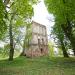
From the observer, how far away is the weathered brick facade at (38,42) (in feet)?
146

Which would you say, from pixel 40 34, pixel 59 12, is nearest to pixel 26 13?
pixel 59 12

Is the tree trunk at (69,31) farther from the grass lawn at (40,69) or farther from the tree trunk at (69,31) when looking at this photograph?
the grass lawn at (40,69)

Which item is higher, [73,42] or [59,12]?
[59,12]

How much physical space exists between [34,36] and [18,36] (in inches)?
365

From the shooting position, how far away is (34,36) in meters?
45.9

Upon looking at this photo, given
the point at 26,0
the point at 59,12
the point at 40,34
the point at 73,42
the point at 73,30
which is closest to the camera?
the point at 26,0

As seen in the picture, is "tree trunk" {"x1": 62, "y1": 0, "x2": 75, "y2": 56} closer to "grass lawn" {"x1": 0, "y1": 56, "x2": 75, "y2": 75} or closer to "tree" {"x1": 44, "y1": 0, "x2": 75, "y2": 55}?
"tree" {"x1": 44, "y1": 0, "x2": 75, "y2": 55}

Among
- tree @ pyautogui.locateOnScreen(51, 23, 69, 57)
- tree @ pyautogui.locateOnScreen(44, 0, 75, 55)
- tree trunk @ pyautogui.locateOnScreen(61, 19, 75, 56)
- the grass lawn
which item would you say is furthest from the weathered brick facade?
tree @ pyautogui.locateOnScreen(44, 0, 75, 55)

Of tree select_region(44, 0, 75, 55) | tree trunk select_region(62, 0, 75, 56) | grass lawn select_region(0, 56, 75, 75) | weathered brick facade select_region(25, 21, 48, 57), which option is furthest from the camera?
weathered brick facade select_region(25, 21, 48, 57)

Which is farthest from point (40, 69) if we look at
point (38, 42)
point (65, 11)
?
point (38, 42)

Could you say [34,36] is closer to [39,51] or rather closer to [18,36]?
[39,51]

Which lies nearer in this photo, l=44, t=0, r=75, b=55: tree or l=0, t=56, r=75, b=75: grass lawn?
l=0, t=56, r=75, b=75: grass lawn

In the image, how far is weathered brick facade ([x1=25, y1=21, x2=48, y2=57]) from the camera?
146 feet

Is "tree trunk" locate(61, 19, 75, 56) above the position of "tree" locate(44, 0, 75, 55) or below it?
below
